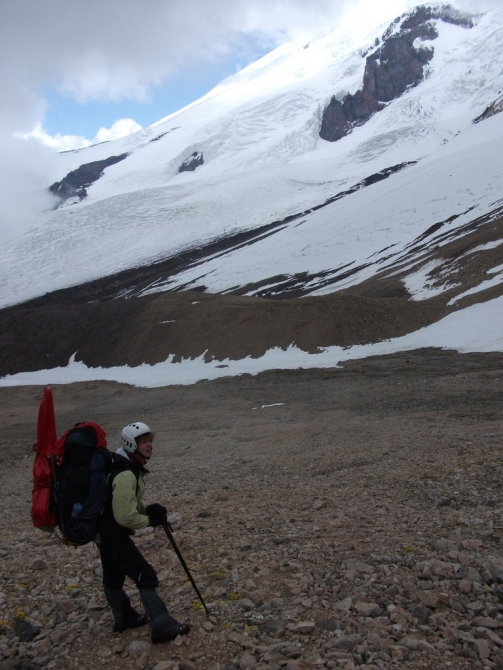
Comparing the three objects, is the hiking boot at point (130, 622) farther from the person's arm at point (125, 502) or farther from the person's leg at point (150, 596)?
the person's arm at point (125, 502)

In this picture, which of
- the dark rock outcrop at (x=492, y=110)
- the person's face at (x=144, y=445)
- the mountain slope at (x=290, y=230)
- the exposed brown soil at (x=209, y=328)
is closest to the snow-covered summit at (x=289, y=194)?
the mountain slope at (x=290, y=230)

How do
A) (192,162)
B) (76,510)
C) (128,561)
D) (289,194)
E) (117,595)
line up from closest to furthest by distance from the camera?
(76,510), (128,561), (117,595), (289,194), (192,162)

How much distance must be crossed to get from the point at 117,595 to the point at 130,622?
0.30 meters

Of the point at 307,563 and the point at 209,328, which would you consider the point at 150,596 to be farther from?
the point at 209,328

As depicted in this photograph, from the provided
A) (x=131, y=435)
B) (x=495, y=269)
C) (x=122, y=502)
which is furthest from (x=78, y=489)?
(x=495, y=269)

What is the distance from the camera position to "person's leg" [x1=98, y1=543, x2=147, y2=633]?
4.57 meters

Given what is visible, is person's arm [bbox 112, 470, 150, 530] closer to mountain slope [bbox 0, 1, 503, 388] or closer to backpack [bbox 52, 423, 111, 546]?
backpack [bbox 52, 423, 111, 546]

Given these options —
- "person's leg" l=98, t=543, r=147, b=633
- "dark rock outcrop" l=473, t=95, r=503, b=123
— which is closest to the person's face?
"person's leg" l=98, t=543, r=147, b=633

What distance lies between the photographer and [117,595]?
4.62m

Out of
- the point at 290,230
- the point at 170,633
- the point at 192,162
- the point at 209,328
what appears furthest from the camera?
the point at 192,162

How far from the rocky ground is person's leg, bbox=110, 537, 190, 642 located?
10cm

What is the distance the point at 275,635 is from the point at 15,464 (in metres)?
13.9

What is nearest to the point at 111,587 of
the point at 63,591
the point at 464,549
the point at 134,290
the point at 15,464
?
the point at 63,591

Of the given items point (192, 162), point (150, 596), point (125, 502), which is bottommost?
point (150, 596)
